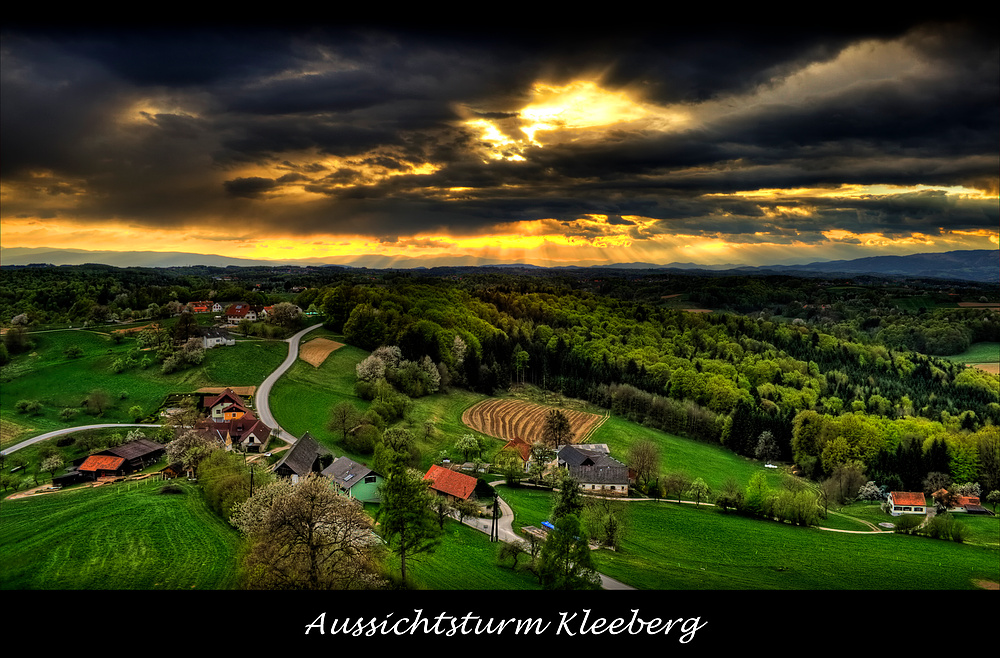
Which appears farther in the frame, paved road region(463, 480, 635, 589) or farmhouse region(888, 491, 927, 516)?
farmhouse region(888, 491, 927, 516)

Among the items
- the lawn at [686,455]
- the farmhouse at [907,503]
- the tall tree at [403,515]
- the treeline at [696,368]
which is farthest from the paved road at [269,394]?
the farmhouse at [907,503]

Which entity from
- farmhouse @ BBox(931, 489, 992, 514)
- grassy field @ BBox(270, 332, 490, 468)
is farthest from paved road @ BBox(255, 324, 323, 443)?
farmhouse @ BBox(931, 489, 992, 514)

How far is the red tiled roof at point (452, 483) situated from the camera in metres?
18.4

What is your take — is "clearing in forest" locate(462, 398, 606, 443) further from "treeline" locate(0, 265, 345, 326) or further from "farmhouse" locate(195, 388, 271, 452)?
"treeline" locate(0, 265, 345, 326)

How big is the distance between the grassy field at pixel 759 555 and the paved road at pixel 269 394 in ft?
33.4

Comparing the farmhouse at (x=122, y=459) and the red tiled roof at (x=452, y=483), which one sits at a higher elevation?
the farmhouse at (x=122, y=459)

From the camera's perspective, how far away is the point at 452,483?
62.3 feet

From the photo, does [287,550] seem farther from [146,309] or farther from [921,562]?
[146,309]

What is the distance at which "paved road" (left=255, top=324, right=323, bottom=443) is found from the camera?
896 inches

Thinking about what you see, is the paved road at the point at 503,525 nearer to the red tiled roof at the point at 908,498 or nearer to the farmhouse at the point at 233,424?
the farmhouse at the point at 233,424

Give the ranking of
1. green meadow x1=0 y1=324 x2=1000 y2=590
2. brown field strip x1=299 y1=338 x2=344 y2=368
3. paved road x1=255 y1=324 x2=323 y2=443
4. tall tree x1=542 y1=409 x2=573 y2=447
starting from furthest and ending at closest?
brown field strip x1=299 y1=338 x2=344 y2=368 < tall tree x1=542 y1=409 x2=573 y2=447 < paved road x1=255 y1=324 x2=323 y2=443 < green meadow x1=0 y1=324 x2=1000 y2=590

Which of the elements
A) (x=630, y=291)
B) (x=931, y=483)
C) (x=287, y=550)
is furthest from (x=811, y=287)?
(x=287, y=550)

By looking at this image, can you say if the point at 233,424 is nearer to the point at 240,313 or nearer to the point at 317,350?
the point at 317,350

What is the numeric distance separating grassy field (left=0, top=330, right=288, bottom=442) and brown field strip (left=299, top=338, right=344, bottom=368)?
1622 millimetres
